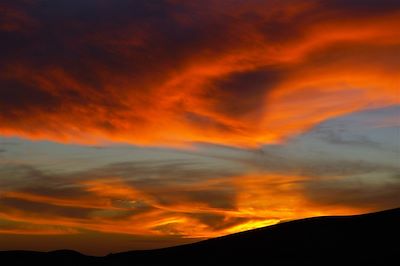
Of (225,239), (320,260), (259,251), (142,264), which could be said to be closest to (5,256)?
(142,264)

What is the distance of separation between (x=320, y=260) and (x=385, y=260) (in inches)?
295

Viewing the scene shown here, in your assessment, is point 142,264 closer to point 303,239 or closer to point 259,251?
point 259,251

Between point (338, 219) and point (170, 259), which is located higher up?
point (338, 219)

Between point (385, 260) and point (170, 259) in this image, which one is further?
point (170, 259)

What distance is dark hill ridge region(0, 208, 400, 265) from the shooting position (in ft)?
185

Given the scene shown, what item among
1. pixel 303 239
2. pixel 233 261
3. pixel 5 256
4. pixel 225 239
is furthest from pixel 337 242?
pixel 5 256

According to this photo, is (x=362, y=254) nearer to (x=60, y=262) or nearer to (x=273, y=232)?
(x=273, y=232)

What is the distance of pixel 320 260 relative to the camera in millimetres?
55000

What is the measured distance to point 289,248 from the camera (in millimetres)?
63125

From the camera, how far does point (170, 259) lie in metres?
66.6

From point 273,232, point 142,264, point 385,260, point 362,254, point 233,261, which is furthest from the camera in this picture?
point 273,232

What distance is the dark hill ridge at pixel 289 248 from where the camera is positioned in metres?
56.5

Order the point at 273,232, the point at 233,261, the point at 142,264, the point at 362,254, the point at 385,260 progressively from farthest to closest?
1. the point at 273,232
2. the point at 142,264
3. the point at 233,261
4. the point at 362,254
5. the point at 385,260

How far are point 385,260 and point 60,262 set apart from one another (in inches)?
1380
